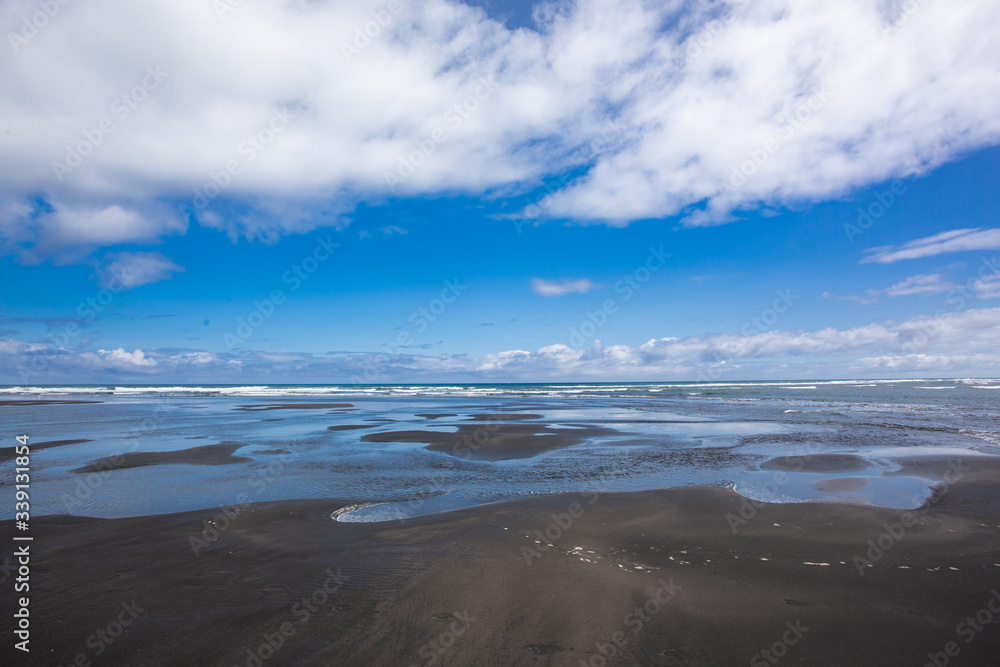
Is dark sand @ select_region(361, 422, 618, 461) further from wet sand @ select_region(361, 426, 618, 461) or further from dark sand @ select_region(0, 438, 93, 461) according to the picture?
dark sand @ select_region(0, 438, 93, 461)

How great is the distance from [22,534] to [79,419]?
1105 inches

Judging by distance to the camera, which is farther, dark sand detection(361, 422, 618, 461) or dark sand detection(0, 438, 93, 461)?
dark sand detection(361, 422, 618, 461)

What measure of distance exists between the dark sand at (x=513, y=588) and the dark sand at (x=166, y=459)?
608 cm

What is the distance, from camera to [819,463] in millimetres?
13906

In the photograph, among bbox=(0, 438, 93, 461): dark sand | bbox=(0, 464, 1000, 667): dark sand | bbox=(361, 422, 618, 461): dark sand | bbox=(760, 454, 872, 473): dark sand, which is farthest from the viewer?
bbox=(361, 422, 618, 461): dark sand

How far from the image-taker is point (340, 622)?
4.92 meters

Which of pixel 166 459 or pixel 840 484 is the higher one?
pixel 166 459

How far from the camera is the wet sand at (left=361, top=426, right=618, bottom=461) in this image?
16953 millimetres

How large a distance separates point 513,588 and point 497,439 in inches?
571

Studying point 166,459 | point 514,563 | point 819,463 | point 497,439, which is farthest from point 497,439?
point 514,563

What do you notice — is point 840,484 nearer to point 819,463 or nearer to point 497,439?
point 819,463

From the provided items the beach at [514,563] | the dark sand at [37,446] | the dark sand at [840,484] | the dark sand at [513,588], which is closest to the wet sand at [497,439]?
the beach at [514,563]

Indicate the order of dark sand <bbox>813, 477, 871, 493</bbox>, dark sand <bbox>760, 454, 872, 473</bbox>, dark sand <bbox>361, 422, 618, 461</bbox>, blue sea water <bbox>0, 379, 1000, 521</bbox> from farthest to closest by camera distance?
dark sand <bbox>361, 422, 618, 461</bbox> < dark sand <bbox>760, 454, 872, 473</bbox> < dark sand <bbox>813, 477, 871, 493</bbox> < blue sea water <bbox>0, 379, 1000, 521</bbox>

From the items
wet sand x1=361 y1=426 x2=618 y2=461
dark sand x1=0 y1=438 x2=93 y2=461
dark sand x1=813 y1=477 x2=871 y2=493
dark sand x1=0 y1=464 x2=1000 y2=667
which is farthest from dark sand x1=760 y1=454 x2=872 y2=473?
dark sand x1=0 y1=438 x2=93 y2=461
